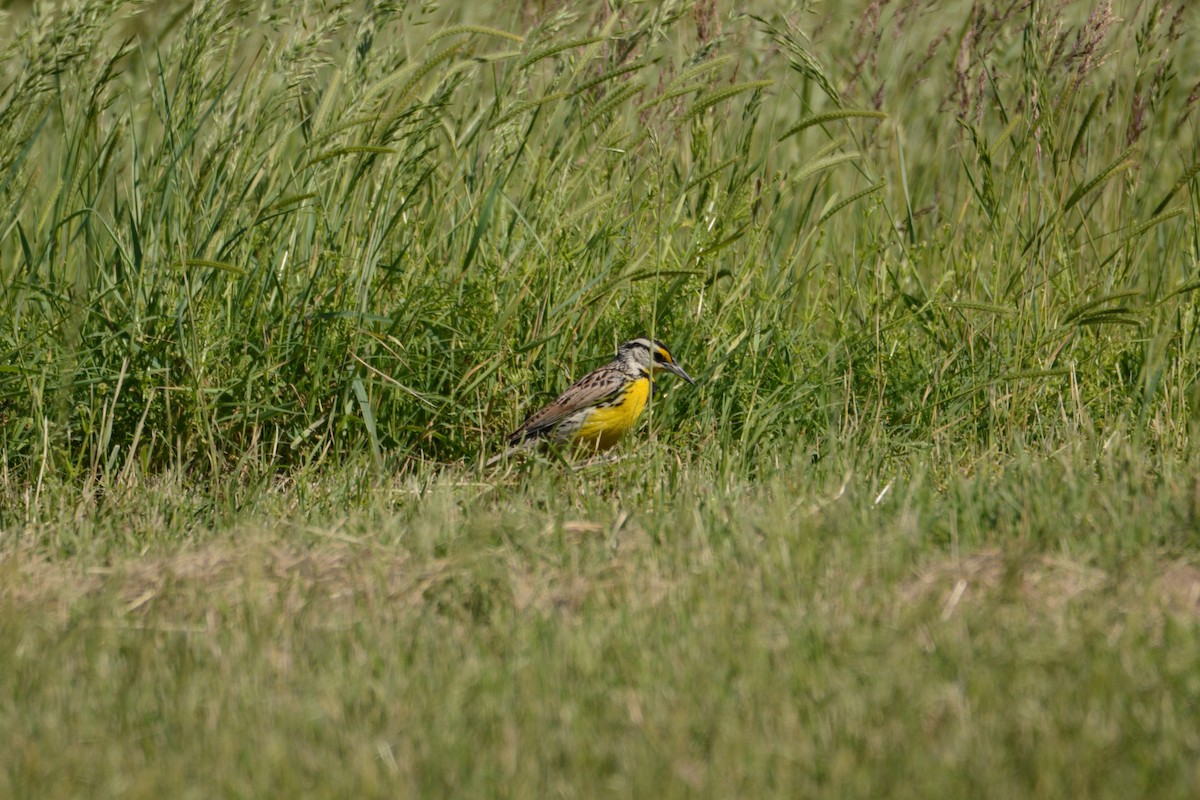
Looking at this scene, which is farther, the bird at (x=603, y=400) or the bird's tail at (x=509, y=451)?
the bird at (x=603, y=400)

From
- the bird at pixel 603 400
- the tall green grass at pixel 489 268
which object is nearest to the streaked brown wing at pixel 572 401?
the bird at pixel 603 400

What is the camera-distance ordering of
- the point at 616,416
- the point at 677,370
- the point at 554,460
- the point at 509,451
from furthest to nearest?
the point at 554,460
the point at 616,416
the point at 677,370
the point at 509,451

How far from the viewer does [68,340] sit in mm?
5508

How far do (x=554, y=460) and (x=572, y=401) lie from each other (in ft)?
1.28

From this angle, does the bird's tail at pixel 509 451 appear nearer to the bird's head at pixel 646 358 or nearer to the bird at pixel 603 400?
the bird at pixel 603 400

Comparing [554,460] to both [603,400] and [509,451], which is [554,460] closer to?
[603,400]

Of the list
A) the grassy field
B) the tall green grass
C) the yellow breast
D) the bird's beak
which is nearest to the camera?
the grassy field

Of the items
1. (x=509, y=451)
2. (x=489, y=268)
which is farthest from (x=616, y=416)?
(x=489, y=268)

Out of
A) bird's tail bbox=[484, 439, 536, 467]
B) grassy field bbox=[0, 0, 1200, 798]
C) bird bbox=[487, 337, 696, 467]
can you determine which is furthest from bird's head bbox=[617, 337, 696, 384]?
bird's tail bbox=[484, 439, 536, 467]

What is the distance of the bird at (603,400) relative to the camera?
598 centimetres

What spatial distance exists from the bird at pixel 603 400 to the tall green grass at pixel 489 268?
0.39 ft

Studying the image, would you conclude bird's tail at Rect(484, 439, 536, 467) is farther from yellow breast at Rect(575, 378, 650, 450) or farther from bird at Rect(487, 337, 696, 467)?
yellow breast at Rect(575, 378, 650, 450)

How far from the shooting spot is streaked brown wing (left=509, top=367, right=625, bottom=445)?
598 cm

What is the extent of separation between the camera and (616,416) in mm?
6148
